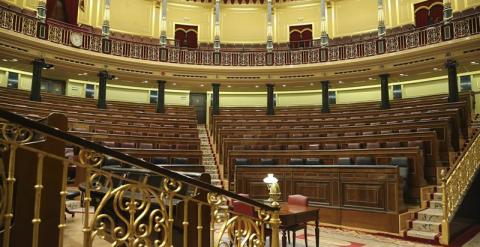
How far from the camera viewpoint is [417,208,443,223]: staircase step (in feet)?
16.7

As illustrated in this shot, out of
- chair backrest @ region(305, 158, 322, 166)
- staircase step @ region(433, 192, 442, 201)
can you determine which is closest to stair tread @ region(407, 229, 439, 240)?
staircase step @ region(433, 192, 442, 201)

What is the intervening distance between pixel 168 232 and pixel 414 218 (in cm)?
474

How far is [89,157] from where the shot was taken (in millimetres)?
1645

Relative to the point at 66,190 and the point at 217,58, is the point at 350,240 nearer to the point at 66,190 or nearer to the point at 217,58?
the point at 66,190

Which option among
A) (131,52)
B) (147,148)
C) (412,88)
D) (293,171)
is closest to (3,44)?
(131,52)

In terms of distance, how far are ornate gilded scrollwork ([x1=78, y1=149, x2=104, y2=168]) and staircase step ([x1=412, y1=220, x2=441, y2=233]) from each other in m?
5.01

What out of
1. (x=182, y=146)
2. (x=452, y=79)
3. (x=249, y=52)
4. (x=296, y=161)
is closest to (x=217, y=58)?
(x=249, y=52)

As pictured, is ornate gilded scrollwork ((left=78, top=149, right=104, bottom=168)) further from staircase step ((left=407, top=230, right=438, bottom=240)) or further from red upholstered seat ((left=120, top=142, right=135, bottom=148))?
red upholstered seat ((left=120, top=142, right=135, bottom=148))

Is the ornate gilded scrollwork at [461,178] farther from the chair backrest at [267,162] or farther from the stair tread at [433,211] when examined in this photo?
the chair backrest at [267,162]

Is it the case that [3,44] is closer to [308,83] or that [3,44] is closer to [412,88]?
[308,83]

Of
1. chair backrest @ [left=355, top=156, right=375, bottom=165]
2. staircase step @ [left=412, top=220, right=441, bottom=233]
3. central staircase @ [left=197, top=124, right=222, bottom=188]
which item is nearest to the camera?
staircase step @ [left=412, top=220, right=441, bottom=233]

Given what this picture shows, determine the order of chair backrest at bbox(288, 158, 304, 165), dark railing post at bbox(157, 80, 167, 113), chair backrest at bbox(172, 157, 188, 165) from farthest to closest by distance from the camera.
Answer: dark railing post at bbox(157, 80, 167, 113) → chair backrest at bbox(172, 157, 188, 165) → chair backrest at bbox(288, 158, 304, 165)

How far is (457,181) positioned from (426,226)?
2.96 feet

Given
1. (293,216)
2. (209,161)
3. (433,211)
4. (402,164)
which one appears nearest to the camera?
(293,216)
